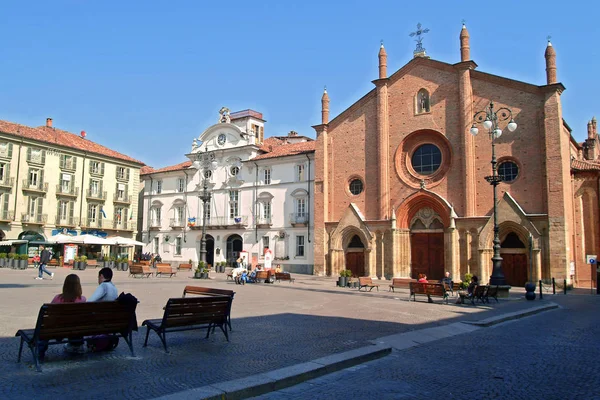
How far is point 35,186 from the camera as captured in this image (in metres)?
46.2

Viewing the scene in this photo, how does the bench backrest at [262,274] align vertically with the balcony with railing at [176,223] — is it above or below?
below

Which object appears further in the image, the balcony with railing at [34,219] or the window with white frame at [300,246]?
the balcony with railing at [34,219]

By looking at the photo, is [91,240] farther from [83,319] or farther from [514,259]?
[83,319]

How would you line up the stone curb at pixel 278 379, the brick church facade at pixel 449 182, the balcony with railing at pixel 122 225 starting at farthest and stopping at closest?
the balcony with railing at pixel 122 225
the brick church facade at pixel 449 182
the stone curb at pixel 278 379

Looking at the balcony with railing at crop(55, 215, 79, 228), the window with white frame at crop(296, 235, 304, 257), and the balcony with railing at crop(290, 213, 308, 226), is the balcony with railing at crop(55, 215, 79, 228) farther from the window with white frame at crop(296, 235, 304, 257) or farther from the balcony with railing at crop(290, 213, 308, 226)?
the window with white frame at crop(296, 235, 304, 257)

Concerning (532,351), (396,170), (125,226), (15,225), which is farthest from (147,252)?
(532,351)

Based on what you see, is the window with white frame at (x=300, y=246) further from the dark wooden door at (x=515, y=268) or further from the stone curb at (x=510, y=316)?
the stone curb at (x=510, y=316)

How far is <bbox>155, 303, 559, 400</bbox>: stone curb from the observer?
597 centimetres

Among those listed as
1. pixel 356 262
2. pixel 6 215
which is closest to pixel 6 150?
pixel 6 215

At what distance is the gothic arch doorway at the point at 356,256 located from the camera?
36969 millimetres

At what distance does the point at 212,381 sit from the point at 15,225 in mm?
44884

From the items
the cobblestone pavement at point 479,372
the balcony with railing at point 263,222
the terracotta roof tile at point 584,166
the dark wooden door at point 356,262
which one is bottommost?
the cobblestone pavement at point 479,372

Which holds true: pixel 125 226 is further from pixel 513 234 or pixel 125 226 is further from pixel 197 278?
pixel 513 234

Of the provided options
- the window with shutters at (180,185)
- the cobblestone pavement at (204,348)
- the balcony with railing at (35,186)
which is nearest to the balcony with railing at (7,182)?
the balcony with railing at (35,186)
